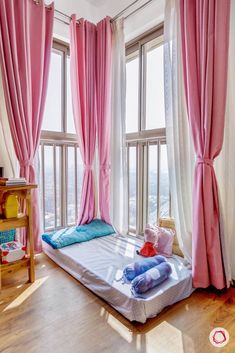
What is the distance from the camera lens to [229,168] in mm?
1762

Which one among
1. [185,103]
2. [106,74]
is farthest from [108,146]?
[185,103]

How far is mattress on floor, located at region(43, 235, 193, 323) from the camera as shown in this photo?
4.58ft

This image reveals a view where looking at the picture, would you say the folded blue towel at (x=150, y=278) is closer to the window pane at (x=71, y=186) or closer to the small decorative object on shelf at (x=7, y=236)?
the small decorative object on shelf at (x=7, y=236)

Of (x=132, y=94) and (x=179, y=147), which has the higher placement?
(x=132, y=94)

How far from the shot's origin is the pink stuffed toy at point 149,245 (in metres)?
2.04

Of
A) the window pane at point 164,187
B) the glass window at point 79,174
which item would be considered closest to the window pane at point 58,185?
the glass window at point 79,174

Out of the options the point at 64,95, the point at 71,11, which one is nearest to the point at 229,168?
the point at 64,95

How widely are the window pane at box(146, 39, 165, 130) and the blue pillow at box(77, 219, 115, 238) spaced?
4.18ft

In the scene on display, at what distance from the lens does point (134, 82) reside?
8.90 ft

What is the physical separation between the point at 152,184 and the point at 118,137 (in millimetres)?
689

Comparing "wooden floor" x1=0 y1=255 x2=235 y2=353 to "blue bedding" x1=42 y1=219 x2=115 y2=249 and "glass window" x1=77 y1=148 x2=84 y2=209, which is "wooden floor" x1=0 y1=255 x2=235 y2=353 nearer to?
"blue bedding" x1=42 y1=219 x2=115 y2=249

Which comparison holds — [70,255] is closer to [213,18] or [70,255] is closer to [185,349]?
[185,349]

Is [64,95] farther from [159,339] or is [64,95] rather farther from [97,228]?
[159,339]

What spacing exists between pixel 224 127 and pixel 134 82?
1406mm
